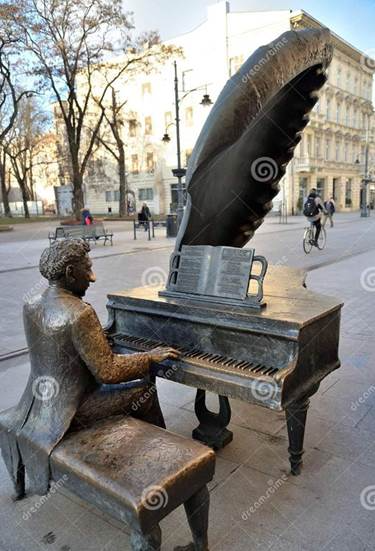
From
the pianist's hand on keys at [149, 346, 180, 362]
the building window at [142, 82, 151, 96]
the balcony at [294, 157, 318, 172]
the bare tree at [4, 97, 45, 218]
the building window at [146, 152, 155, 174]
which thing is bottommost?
the pianist's hand on keys at [149, 346, 180, 362]

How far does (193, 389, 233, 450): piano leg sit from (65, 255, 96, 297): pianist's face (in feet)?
4.61

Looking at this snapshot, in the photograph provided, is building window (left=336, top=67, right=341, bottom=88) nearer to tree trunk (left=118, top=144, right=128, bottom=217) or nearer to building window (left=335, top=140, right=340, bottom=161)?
building window (left=335, top=140, right=340, bottom=161)

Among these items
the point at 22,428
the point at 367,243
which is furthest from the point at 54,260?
the point at 367,243

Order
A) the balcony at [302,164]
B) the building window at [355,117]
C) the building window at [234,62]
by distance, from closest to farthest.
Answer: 1. the building window at [234,62]
2. the balcony at [302,164]
3. the building window at [355,117]

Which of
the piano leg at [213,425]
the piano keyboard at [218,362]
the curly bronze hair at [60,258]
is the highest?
the curly bronze hair at [60,258]

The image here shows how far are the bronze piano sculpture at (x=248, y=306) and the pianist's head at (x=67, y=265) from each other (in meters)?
0.70

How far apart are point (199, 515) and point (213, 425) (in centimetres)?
121

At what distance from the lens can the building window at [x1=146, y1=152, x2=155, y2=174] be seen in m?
44.7

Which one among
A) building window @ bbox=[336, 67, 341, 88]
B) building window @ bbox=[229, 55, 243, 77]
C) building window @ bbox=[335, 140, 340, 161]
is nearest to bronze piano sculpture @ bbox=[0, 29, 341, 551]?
building window @ bbox=[229, 55, 243, 77]

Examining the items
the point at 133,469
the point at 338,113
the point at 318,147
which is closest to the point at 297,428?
the point at 133,469

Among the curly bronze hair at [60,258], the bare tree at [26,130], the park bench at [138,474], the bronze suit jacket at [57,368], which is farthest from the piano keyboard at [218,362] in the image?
the bare tree at [26,130]

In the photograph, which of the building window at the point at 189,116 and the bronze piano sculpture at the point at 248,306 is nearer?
the bronze piano sculpture at the point at 248,306

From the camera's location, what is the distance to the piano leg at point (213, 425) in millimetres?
3238

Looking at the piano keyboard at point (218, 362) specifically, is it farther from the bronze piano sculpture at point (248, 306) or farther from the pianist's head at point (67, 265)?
the pianist's head at point (67, 265)
